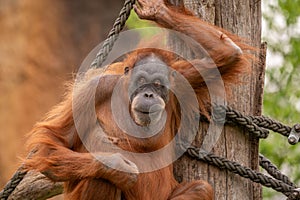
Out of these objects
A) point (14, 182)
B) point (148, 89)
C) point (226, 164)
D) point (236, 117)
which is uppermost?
point (148, 89)

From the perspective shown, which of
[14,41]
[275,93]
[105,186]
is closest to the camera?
[105,186]

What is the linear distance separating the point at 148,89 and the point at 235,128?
585 mm

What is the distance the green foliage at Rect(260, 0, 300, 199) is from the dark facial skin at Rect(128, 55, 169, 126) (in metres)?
3.14

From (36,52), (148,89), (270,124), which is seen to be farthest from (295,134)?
(36,52)

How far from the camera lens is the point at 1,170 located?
1019 cm

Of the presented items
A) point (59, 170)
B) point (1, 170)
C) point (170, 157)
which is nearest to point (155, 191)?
point (170, 157)

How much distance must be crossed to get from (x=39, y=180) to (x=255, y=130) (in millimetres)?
1518

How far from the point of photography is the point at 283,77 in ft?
26.7

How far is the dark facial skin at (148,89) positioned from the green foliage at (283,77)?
10.3 feet

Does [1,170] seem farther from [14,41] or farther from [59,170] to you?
[59,170]

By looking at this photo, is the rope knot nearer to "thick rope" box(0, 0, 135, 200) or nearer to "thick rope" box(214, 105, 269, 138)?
"thick rope" box(214, 105, 269, 138)

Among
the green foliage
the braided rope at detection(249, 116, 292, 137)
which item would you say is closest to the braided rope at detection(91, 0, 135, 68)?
the braided rope at detection(249, 116, 292, 137)

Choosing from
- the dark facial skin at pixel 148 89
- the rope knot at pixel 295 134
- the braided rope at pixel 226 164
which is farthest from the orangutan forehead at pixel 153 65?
the rope knot at pixel 295 134

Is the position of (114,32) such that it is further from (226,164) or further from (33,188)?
(33,188)
